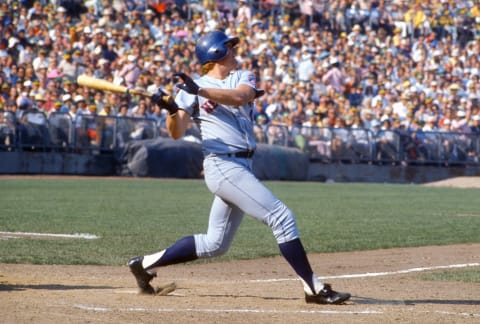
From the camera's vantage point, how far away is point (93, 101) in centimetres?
2258

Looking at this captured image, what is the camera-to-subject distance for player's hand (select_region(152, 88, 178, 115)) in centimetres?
655

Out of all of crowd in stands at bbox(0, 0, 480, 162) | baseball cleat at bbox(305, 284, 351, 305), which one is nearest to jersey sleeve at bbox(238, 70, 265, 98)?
baseball cleat at bbox(305, 284, 351, 305)

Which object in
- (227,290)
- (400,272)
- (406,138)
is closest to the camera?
(227,290)

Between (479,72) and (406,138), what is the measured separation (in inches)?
186

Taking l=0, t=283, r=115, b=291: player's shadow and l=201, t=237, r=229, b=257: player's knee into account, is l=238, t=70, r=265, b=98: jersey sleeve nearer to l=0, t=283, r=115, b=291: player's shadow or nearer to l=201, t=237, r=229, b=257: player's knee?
l=201, t=237, r=229, b=257: player's knee

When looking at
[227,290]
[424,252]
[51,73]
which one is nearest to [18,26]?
[51,73]

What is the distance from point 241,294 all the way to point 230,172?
1.08m

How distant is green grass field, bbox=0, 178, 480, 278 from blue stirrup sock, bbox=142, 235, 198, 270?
233 cm

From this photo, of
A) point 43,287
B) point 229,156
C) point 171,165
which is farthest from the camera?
point 171,165

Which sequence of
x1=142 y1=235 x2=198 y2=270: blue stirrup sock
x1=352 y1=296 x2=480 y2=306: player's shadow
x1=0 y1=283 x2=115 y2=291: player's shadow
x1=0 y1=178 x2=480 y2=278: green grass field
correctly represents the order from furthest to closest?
x1=0 y1=178 x2=480 y2=278: green grass field, x1=0 y1=283 x2=115 y2=291: player's shadow, x1=142 y1=235 x2=198 y2=270: blue stirrup sock, x1=352 y1=296 x2=480 y2=306: player's shadow

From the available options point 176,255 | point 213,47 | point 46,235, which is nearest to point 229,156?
point 213,47

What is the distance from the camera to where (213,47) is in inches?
266

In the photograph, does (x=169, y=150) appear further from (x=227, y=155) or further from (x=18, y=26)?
(x=227, y=155)

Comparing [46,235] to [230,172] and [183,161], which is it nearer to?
[230,172]
